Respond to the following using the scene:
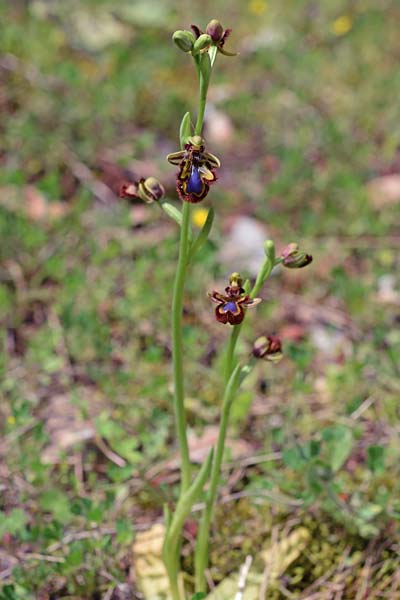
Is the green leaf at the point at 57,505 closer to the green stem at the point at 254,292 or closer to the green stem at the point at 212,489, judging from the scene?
the green stem at the point at 212,489

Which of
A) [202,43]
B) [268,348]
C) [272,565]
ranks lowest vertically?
[272,565]

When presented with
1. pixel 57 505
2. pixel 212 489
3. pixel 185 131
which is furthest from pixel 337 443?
pixel 185 131

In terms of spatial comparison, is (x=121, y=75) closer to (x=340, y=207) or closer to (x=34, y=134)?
(x=34, y=134)

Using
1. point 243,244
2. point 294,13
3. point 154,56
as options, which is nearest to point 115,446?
point 243,244

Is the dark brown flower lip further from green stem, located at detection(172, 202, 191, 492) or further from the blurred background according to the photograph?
the blurred background

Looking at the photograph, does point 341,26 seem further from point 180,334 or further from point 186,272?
point 180,334
